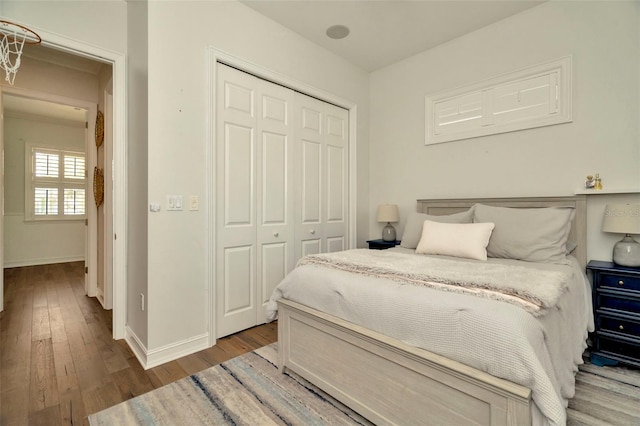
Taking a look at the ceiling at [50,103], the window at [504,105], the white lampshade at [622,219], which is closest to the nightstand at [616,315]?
the white lampshade at [622,219]

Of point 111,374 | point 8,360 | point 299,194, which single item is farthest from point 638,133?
point 8,360

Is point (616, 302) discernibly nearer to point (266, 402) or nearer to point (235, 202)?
point (266, 402)

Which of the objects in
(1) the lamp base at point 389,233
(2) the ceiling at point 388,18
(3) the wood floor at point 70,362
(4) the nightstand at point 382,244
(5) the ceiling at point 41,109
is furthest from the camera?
(5) the ceiling at point 41,109

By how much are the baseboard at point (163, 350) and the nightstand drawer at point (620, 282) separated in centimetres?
304

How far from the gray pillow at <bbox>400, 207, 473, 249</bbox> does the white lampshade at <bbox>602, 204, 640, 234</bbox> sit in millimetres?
922

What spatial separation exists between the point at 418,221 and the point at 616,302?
4.91 feet

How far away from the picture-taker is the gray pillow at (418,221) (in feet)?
9.09

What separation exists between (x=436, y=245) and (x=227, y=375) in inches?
72.2

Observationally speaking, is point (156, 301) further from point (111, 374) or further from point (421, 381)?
point (421, 381)

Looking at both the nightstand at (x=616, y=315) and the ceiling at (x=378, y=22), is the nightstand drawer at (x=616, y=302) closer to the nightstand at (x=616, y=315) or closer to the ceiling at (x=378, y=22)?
the nightstand at (x=616, y=315)

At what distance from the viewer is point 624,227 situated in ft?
7.02

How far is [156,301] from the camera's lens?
2184 millimetres

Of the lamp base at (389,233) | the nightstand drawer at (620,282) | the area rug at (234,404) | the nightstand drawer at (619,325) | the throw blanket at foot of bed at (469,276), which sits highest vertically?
the lamp base at (389,233)

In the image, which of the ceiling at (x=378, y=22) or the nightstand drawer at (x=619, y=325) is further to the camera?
the ceiling at (x=378, y=22)
